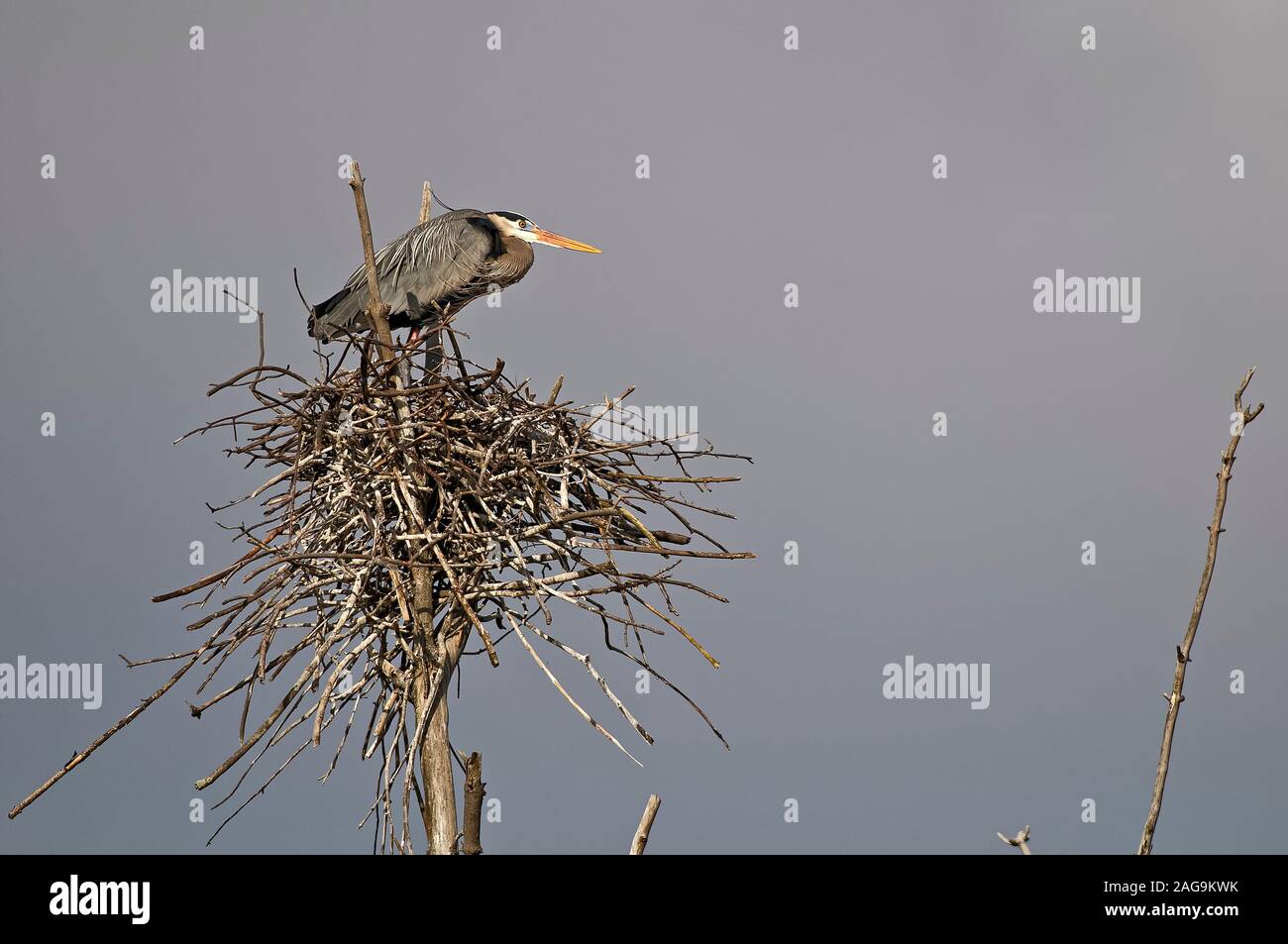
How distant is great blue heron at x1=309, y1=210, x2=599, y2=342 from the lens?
409 inches

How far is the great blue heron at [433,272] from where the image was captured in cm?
1038

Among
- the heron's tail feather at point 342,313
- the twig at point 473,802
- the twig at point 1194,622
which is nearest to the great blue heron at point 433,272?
the heron's tail feather at point 342,313

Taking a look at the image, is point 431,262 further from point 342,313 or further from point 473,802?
point 473,802

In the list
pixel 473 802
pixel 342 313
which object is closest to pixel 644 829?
pixel 473 802

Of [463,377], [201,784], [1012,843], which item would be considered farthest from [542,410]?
[1012,843]

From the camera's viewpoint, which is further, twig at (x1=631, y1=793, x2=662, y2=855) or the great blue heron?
the great blue heron

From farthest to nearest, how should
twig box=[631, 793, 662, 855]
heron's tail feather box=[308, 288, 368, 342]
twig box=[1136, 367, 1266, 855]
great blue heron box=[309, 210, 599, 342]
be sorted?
great blue heron box=[309, 210, 599, 342], heron's tail feather box=[308, 288, 368, 342], twig box=[631, 793, 662, 855], twig box=[1136, 367, 1266, 855]

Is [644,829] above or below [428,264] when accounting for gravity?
below

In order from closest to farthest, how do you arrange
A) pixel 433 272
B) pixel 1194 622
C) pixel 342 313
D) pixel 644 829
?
pixel 1194 622
pixel 644 829
pixel 342 313
pixel 433 272

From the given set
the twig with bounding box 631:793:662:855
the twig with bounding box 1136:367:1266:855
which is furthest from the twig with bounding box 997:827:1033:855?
the twig with bounding box 631:793:662:855

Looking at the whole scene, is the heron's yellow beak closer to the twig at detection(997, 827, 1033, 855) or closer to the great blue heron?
the great blue heron

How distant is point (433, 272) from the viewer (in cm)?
1065

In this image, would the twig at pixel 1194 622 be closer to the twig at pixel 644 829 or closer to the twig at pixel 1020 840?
the twig at pixel 1020 840
